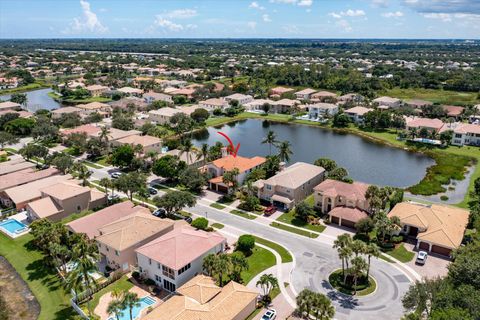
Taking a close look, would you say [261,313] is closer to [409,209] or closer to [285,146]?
[409,209]

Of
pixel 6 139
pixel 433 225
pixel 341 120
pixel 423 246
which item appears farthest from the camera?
pixel 341 120

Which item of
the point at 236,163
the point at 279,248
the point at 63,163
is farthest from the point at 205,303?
the point at 63,163

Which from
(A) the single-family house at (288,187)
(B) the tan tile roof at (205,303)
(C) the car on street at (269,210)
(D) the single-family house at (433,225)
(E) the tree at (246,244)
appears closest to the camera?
(B) the tan tile roof at (205,303)

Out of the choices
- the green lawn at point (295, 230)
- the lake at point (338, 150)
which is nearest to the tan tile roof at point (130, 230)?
the green lawn at point (295, 230)

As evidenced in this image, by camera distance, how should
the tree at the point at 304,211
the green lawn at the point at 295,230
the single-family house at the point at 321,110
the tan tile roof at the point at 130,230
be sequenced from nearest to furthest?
the tan tile roof at the point at 130,230, the green lawn at the point at 295,230, the tree at the point at 304,211, the single-family house at the point at 321,110

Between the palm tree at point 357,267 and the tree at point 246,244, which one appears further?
the tree at point 246,244

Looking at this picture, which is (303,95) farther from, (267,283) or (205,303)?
(205,303)

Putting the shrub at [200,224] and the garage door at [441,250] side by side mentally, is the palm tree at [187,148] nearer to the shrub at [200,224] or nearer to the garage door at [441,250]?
the shrub at [200,224]
